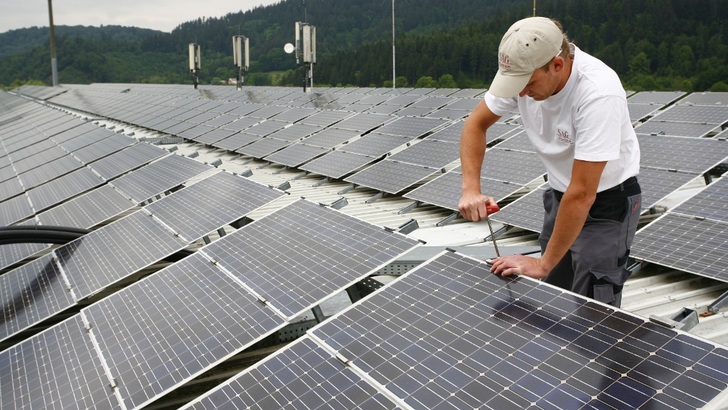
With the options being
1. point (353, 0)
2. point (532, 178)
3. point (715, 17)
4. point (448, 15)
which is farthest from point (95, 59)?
point (532, 178)

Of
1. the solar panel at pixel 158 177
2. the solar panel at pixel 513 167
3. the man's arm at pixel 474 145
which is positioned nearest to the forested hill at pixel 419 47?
the solar panel at pixel 158 177

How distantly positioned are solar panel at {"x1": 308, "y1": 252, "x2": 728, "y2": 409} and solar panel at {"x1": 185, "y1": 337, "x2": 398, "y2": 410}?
0.08 metres

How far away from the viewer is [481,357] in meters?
4.00

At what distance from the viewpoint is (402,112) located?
2181 cm

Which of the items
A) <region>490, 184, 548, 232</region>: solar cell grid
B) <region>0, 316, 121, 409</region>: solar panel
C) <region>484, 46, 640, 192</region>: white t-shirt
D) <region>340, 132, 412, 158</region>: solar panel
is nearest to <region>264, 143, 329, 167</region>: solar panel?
<region>340, 132, 412, 158</region>: solar panel

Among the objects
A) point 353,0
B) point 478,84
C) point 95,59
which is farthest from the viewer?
point 353,0

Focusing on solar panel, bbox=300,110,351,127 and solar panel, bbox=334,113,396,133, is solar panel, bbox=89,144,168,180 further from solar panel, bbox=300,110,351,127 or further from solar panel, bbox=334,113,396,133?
solar panel, bbox=300,110,351,127

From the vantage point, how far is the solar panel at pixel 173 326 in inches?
198

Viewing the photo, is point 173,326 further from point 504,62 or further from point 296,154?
point 296,154

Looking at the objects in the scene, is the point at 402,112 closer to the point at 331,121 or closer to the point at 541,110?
the point at 331,121

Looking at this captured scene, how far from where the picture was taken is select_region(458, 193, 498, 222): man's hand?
15.0ft

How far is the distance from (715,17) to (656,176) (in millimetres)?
94356

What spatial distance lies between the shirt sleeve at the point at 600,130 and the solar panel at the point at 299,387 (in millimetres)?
2034

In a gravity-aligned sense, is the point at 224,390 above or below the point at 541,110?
below
